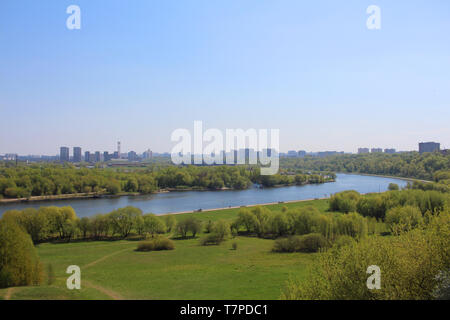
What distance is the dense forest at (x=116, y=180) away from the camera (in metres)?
42.6

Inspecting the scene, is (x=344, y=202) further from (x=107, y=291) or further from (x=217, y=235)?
(x=107, y=291)

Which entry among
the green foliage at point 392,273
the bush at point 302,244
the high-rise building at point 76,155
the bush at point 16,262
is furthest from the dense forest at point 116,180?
the high-rise building at point 76,155

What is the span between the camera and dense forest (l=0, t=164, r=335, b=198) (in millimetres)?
42625

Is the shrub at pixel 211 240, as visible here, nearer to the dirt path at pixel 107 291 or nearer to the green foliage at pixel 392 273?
the dirt path at pixel 107 291

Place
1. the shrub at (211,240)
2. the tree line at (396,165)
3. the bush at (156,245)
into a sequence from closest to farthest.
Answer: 1. the bush at (156,245)
2. the shrub at (211,240)
3. the tree line at (396,165)

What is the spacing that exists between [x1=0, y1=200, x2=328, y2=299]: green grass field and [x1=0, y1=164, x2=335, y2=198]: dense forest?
28015 mm

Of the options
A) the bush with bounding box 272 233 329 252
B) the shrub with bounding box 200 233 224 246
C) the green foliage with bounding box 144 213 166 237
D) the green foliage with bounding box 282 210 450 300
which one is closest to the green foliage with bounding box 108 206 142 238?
the green foliage with bounding box 144 213 166 237

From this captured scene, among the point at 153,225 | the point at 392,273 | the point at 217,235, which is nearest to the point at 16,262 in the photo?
the point at 392,273

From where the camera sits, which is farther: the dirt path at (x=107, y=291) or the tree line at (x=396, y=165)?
the tree line at (x=396, y=165)

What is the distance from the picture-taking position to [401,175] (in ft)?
237

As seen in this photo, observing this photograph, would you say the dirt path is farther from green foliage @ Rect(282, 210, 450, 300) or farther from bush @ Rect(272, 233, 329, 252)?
bush @ Rect(272, 233, 329, 252)

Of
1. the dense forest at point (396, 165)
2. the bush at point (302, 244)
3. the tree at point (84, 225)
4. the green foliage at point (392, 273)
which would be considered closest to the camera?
the green foliage at point (392, 273)

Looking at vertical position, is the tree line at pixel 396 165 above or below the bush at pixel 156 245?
above

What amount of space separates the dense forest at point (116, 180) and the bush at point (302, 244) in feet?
113
